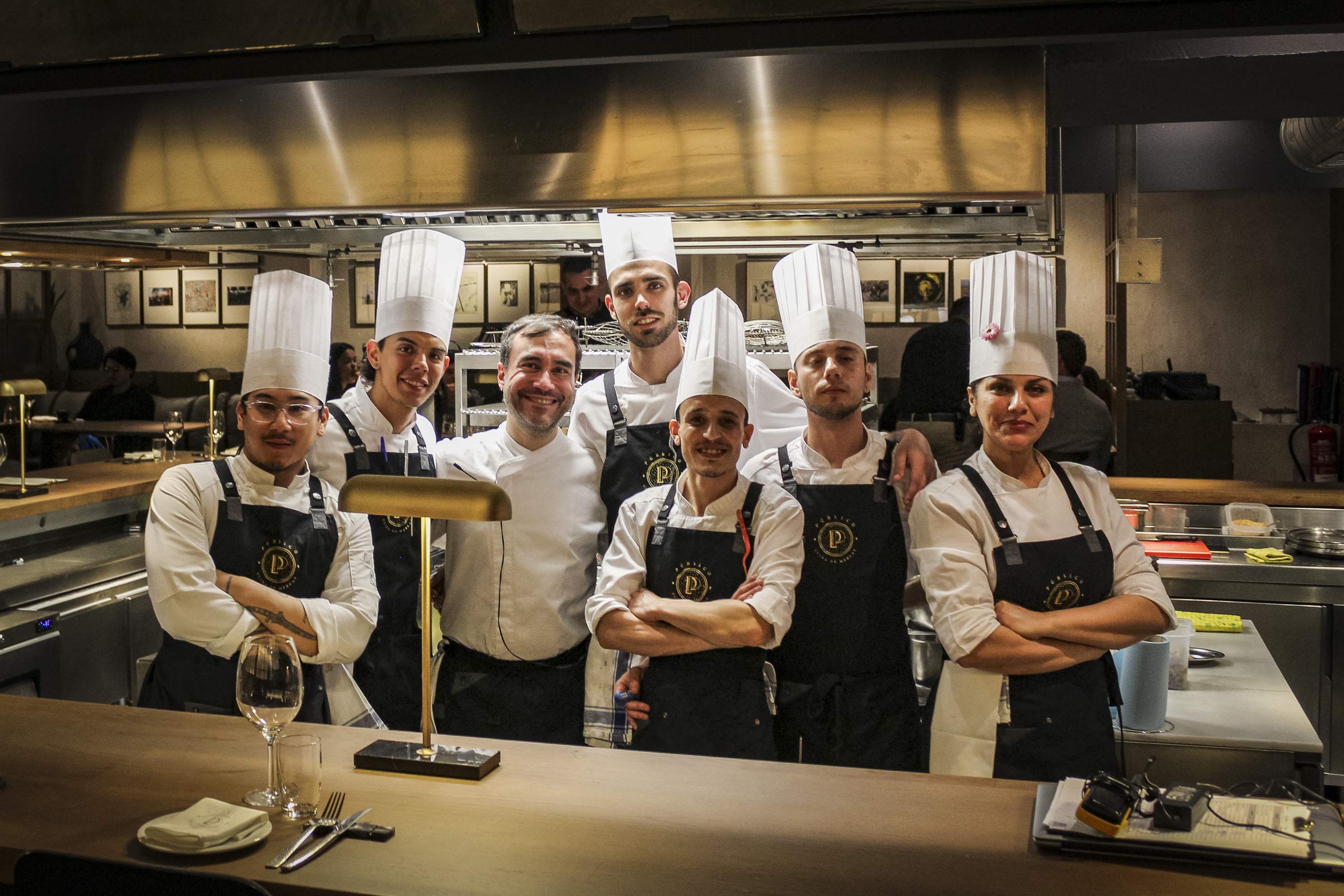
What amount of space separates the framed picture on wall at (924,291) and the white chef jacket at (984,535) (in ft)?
20.4

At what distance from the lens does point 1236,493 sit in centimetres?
451

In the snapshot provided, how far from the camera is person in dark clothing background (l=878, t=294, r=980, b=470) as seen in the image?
4.90 metres

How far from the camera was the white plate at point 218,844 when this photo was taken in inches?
61.3

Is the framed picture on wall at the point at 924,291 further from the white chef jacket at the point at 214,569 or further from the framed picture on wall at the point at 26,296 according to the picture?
the framed picture on wall at the point at 26,296

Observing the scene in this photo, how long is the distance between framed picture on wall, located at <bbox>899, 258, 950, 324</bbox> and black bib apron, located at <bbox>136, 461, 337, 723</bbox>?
6681 mm

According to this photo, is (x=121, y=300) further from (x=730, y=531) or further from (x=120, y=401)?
Result: (x=730, y=531)

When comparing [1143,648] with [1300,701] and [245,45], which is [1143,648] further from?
[245,45]

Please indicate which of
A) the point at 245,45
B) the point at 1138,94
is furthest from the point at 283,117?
the point at 1138,94

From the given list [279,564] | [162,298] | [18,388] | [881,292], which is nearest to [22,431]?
[18,388]

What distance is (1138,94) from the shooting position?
4.34 m

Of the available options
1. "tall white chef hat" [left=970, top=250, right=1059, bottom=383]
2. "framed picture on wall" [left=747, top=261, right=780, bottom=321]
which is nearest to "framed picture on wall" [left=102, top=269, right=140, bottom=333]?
"framed picture on wall" [left=747, top=261, right=780, bottom=321]

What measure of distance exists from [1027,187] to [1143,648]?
1378mm

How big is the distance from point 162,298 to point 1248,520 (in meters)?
10.6

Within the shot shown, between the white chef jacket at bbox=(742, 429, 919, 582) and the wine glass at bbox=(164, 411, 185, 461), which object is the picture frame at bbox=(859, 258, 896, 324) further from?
the white chef jacket at bbox=(742, 429, 919, 582)
